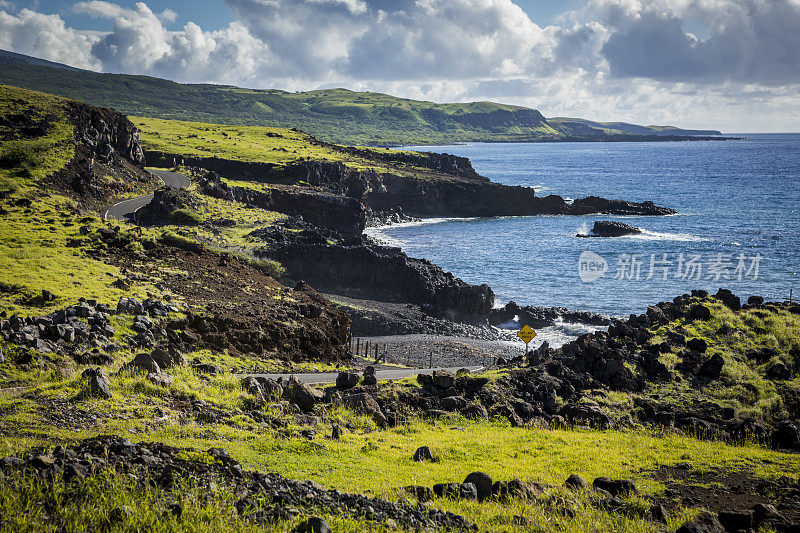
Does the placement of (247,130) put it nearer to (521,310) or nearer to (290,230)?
(290,230)

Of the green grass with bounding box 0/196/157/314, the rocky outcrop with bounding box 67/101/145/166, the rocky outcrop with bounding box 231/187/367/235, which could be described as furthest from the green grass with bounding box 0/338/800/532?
A: the rocky outcrop with bounding box 231/187/367/235

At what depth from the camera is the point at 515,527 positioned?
11242mm

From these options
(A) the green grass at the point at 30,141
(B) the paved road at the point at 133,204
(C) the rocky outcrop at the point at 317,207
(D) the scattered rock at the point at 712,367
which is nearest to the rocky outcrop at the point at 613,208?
(C) the rocky outcrop at the point at 317,207

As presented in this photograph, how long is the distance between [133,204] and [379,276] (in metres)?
29.3

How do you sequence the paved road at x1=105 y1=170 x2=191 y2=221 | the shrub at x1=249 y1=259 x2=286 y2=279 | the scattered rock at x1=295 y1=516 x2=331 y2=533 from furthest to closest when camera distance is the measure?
the shrub at x1=249 y1=259 x2=286 y2=279 → the paved road at x1=105 y1=170 x2=191 y2=221 → the scattered rock at x1=295 y1=516 x2=331 y2=533

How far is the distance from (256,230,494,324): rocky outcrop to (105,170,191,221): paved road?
13.9 m

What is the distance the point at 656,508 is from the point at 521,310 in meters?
50.7

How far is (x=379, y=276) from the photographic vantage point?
223 feet

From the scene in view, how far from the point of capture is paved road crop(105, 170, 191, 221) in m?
58.8

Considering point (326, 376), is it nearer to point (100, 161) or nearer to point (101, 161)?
point (100, 161)

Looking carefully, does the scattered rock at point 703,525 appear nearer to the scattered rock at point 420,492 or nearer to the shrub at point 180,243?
the scattered rock at point 420,492

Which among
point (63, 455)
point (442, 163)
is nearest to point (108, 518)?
point (63, 455)

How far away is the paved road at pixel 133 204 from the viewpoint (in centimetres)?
5875

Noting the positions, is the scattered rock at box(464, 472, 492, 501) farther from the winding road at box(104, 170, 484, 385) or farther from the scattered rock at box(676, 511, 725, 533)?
the winding road at box(104, 170, 484, 385)
